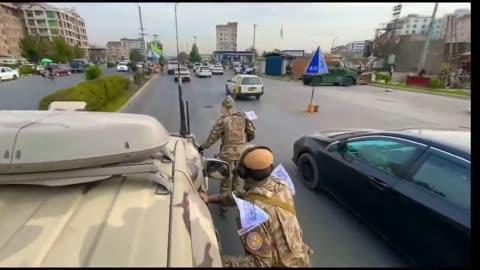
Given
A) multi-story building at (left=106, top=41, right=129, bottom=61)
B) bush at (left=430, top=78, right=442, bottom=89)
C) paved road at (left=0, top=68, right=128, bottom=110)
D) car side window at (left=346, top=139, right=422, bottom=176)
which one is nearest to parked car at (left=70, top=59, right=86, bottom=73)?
multi-story building at (left=106, top=41, right=129, bottom=61)

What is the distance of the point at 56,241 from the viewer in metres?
1.13

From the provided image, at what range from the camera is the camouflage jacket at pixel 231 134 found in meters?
3.55

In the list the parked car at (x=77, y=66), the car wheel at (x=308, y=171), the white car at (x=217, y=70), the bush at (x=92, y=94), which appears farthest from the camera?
the white car at (x=217, y=70)

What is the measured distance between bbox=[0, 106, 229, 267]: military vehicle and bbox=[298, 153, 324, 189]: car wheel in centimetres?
288

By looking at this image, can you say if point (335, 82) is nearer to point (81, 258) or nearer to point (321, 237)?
point (321, 237)

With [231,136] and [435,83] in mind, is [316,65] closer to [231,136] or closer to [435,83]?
[231,136]

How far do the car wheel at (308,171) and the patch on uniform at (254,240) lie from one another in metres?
2.65

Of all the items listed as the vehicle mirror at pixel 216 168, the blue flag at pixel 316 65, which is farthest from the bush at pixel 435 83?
the vehicle mirror at pixel 216 168

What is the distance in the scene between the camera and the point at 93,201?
4.64ft

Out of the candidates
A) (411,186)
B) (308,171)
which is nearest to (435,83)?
(308,171)

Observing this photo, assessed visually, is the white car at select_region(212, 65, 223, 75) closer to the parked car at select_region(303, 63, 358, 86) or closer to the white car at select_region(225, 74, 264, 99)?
the parked car at select_region(303, 63, 358, 86)

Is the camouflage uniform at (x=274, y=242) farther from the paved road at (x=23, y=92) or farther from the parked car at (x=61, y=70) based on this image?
the parked car at (x=61, y=70)

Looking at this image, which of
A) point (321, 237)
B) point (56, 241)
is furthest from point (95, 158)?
point (321, 237)
